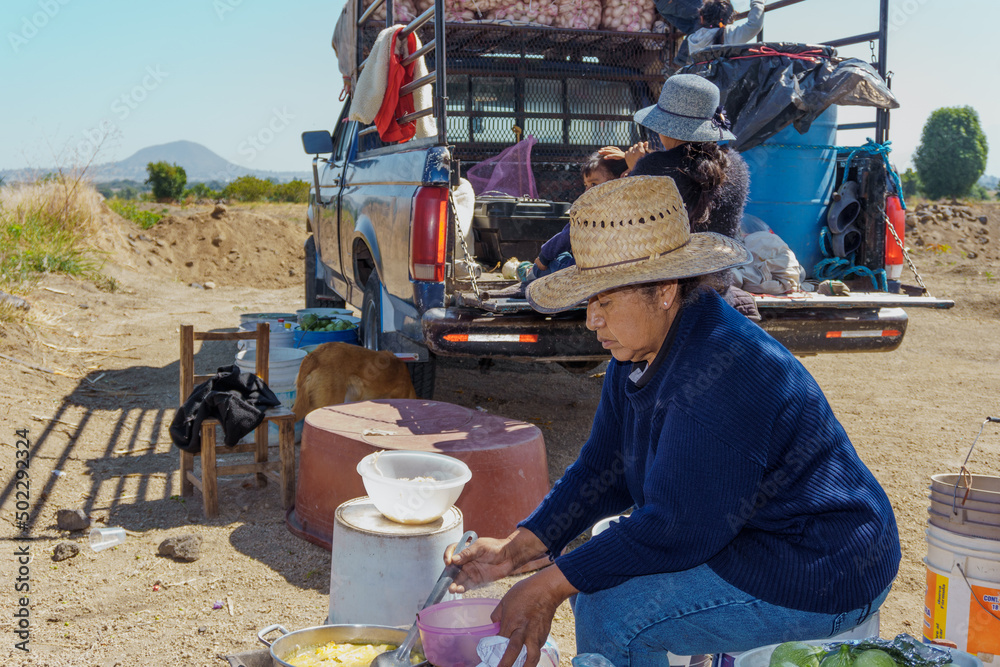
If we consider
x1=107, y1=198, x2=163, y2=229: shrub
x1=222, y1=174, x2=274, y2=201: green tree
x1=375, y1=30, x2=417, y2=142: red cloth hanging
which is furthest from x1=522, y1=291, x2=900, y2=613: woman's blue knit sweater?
x1=222, y1=174, x2=274, y2=201: green tree

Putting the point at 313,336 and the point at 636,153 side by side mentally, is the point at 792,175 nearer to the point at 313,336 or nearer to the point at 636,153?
the point at 636,153

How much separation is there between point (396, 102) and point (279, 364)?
189cm

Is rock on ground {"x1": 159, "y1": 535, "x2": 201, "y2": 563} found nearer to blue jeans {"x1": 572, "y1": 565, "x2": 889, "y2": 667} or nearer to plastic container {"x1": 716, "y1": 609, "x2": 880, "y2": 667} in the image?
blue jeans {"x1": 572, "y1": 565, "x2": 889, "y2": 667}

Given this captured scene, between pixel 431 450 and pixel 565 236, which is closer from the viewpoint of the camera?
pixel 431 450

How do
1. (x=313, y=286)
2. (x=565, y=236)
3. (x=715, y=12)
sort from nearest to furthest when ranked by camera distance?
(x=565, y=236) < (x=715, y=12) < (x=313, y=286)

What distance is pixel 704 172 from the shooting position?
388 centimetres

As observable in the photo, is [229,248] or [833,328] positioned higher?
[229,248]

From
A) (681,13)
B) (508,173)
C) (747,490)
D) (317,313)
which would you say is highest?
(681,13)

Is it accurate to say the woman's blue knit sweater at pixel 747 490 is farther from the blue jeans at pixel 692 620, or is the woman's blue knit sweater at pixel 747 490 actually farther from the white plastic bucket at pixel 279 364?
the white plastic bucket at pixel 279 364

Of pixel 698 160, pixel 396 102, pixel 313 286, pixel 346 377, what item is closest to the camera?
pixel 698 160

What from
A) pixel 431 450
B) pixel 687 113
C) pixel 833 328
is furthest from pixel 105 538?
pixel 833 328

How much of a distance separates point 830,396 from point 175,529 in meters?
5.39

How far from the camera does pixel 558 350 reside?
452 centimetres

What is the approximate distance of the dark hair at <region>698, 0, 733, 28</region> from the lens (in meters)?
6.18
